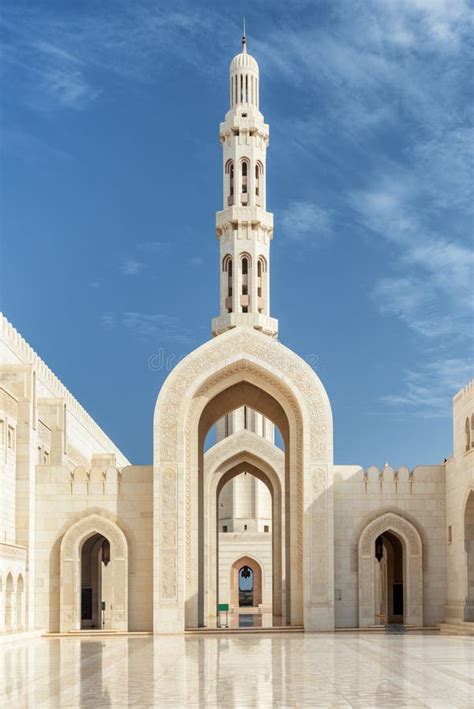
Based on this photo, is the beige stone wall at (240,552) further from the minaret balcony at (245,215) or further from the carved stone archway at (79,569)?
the carved stone archway at (79,569)

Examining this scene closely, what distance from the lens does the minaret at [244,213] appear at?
3766 cm

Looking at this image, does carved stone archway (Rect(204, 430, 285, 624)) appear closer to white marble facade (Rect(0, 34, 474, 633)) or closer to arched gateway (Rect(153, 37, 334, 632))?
arched gateway (Rect(153, 37, 334, 632))

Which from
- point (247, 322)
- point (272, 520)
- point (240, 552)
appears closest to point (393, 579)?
point (272, 520)

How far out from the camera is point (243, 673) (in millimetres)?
13336

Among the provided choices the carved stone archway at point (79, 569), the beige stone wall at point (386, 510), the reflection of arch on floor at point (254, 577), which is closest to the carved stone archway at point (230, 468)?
the beige stone wall at point (386, 510)

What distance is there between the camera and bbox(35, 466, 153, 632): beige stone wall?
25.4m

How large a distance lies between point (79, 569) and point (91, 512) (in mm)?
1368

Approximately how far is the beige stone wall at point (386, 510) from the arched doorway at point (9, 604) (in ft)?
25.6

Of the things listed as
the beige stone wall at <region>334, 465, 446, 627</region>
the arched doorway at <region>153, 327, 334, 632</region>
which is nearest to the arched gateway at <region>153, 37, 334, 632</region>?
the arched doorway at <region>153, 327, 334, 632</region>

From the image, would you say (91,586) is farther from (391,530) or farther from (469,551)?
(469,551)

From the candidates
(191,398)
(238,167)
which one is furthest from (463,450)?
(238,167)

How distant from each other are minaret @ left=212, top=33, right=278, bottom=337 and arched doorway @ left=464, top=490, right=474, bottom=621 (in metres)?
14.3

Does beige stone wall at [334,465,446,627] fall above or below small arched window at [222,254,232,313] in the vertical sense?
below

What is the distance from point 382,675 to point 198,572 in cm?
1342
